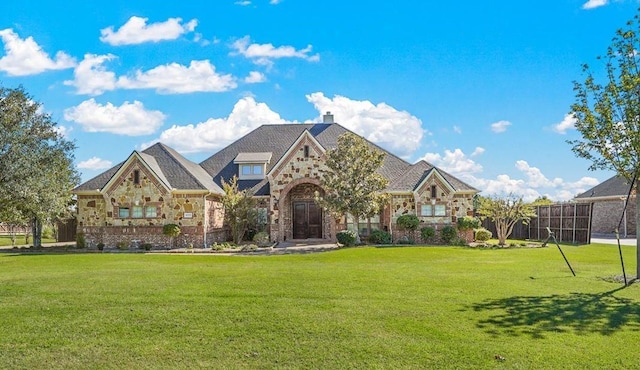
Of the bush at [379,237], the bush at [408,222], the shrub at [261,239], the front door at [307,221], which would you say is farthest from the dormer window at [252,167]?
the bush at [408,222]

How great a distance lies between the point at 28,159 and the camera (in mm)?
25984

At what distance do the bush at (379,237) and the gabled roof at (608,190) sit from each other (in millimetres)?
23561

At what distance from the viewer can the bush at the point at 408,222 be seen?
105ft

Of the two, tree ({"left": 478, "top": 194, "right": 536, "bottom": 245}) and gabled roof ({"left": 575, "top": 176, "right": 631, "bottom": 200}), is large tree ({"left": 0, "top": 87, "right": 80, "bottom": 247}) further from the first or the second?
gabled roof ({"left": 575, "top": 176, "right": 631, "bottom": 200})

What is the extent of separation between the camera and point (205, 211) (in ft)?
101

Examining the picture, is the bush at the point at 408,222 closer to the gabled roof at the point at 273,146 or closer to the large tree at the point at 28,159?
the gabled roof at the point at 273,146

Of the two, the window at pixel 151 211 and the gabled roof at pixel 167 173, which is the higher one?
the gabled roof at pixel 167 173

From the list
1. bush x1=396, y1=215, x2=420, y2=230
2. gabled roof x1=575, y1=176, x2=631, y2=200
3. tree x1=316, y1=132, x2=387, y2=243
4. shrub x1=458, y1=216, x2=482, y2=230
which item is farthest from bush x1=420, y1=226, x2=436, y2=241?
gabled roof x1=575, y1=176, x2=631, y2=200

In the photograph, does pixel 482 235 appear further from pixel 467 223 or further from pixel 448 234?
pixel 448 234

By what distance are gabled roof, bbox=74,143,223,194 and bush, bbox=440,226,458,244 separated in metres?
13.9

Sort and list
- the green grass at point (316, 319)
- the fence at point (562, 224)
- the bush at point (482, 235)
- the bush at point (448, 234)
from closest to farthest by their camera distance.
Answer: the green grass at point (316, 319)
the bush at point (448, 234)
the fence at point (562, 224)
the bush at point (482, 235)

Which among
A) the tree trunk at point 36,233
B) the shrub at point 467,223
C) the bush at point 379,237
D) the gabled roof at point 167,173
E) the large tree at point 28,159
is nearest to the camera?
the large tree at point 28,159

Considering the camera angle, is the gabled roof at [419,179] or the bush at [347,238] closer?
the bush at [347,238]

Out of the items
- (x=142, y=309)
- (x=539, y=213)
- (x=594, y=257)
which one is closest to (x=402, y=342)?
(x=142, y=309)
